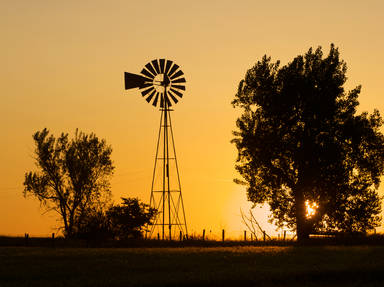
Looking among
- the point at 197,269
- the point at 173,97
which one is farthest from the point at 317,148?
the point at 197,269

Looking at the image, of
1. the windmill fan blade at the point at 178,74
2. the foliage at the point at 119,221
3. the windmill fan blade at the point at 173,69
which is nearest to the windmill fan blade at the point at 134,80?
the windmill fan blade at the point at 173,69

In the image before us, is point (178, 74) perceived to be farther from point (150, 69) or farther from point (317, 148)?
point (317, 148)

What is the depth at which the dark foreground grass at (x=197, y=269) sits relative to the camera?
25.7 meters

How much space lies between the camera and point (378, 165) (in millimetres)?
55656

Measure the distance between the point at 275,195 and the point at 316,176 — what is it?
12.7 feet

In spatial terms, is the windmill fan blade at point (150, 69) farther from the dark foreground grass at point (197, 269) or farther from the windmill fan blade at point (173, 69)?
the dark foreground grass at point (197, 269)

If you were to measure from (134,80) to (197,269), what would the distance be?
1265 inches

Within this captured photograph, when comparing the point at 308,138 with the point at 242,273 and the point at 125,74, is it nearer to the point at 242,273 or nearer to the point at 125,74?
the point at 125,74

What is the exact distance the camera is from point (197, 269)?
29.2 meters

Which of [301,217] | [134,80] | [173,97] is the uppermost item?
[134,80]

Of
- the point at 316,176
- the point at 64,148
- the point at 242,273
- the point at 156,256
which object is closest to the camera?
the point at 242,273

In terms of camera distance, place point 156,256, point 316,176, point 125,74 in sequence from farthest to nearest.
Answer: point 125,74 → point 316,176 → point 156,256

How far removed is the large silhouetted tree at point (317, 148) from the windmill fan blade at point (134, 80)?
10391 millimetres

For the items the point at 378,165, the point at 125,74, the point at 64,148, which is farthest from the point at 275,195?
the point at 64,148
